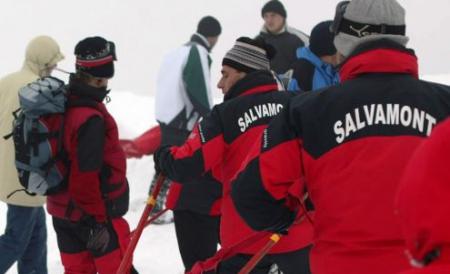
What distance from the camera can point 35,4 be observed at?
1927 cm

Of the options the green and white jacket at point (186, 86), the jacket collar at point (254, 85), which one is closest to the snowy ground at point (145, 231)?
the green and white jacket at point (186, 86)

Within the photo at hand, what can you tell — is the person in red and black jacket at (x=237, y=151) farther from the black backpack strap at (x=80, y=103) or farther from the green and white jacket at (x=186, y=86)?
the green and white jacket at (x=186, y=86)

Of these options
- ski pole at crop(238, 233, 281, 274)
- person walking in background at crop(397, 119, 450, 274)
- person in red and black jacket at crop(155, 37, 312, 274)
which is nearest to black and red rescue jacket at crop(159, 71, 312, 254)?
person in red and black jacket at crop(155, 37, 312, 274)

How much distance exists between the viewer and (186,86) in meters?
6.91

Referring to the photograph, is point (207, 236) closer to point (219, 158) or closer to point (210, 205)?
point (210, 205)

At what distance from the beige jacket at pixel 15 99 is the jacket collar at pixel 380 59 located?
2.97m

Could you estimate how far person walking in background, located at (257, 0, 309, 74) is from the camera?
7.10m

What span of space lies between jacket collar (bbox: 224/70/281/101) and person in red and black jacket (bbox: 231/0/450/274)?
3.60 ft

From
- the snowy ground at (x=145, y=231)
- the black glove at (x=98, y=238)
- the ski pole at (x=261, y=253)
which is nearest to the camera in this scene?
the ski pole at (x=261, y=253)

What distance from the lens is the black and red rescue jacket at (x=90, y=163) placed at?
153 inches

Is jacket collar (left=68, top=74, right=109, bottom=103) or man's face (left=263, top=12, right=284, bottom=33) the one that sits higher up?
jacket collar (left=68, top=74, right=109, bottom=103)

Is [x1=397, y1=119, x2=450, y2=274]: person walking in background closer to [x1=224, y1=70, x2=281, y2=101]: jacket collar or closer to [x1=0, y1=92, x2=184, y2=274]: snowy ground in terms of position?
[x1=224, y1=70, x2=281, y2=101]: jacket collar

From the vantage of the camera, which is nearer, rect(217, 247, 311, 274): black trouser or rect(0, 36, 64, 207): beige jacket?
rect(217, 247, 311, 274): black trouser

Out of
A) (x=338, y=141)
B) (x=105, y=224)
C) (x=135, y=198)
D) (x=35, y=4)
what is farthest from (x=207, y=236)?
(x=35, y=4)
